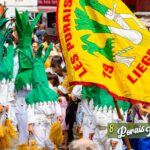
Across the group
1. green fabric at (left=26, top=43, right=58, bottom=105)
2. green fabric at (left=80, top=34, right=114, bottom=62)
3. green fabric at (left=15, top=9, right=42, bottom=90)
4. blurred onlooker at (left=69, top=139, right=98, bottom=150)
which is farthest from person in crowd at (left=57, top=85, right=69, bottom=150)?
blurred onlooker at (left=69, top=139, right=98, bottom=150)

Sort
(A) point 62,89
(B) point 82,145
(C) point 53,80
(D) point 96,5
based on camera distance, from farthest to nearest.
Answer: (A) point 62,89 → (C) point 53,80 → (D) point 96,5 → (B) point 82,145

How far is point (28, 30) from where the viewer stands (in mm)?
10867

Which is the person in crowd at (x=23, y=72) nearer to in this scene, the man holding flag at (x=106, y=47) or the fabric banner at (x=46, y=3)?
the man holding flag at (x=106, y=47)

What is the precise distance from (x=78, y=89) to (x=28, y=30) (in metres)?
1.11

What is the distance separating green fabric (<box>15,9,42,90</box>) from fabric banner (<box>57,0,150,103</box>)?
3308 millimetres

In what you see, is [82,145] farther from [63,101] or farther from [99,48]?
[63,101]

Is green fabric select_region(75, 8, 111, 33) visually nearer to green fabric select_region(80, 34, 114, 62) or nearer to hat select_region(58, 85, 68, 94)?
green fabric select_region(80, 34, 114, 62)

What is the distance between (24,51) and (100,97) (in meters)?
1.47

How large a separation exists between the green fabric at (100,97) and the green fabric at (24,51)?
Answer: 0.87 metres

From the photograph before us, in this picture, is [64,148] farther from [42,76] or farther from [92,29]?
[92,29]

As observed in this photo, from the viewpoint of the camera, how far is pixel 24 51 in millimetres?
10680

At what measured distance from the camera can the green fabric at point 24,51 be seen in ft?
34.6

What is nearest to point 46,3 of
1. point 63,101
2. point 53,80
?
point 63,101

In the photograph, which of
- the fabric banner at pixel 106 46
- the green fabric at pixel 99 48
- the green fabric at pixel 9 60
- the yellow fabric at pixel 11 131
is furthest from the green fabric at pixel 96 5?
the green fabric at pixel 9 60
